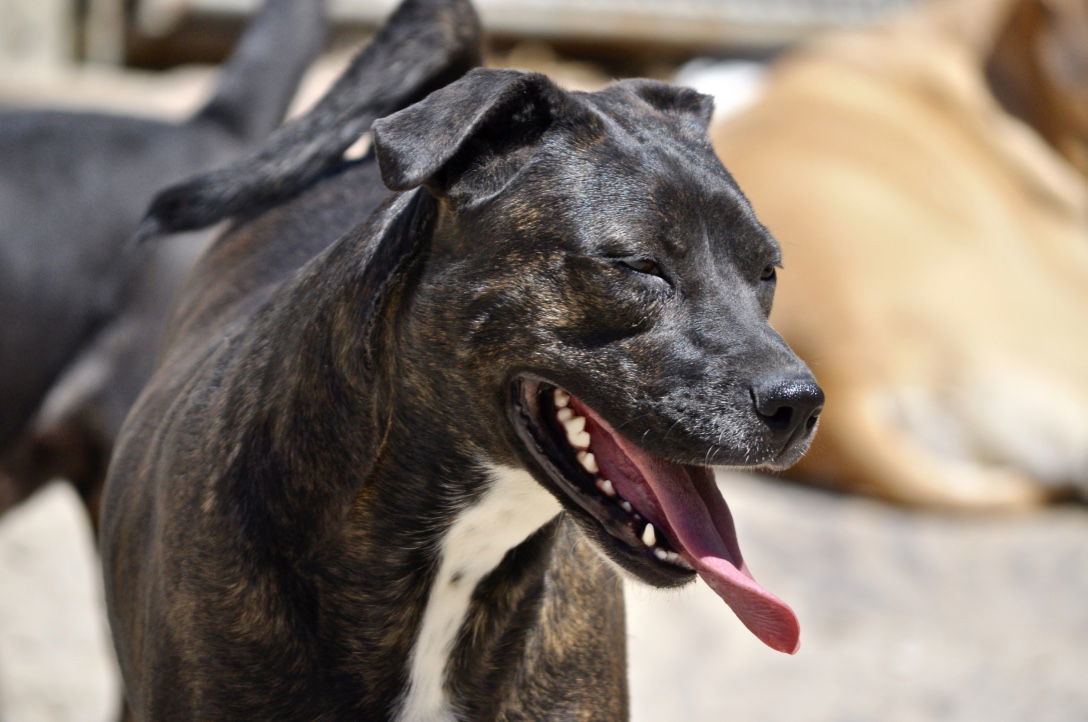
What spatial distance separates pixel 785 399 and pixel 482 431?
0.48 m

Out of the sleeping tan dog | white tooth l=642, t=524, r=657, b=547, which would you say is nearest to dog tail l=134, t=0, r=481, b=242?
white tooth l=642, t=524, r=657, b=547

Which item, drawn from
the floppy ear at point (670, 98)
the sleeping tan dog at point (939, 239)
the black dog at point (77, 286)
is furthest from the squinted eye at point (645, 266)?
the sleeping tan dog at point (939, 239)

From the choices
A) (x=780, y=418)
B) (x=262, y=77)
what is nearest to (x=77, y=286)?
(x=262, y=77)

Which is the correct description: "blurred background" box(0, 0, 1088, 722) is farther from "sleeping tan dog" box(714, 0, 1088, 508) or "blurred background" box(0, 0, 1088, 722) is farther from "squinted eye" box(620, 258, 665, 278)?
"squinted eye" box(620, 258, 665, 278)

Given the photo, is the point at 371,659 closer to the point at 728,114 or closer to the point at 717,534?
the point at 717,534

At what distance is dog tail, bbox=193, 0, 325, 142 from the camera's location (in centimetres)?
445

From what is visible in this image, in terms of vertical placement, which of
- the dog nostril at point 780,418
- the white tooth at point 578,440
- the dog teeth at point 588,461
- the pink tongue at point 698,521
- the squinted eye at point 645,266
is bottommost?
the pink tongue at point 698,521

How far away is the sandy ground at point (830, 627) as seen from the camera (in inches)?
192

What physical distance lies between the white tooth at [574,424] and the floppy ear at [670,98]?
614 millimetres

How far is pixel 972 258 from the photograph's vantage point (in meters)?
7.39

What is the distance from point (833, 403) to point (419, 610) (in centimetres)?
433

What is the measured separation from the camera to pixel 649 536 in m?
2.23

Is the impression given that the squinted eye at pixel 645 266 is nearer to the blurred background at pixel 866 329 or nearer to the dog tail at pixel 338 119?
the dog tail at pixel 338 119

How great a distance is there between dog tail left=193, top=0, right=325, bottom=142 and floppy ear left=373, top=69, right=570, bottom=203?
2259mm
